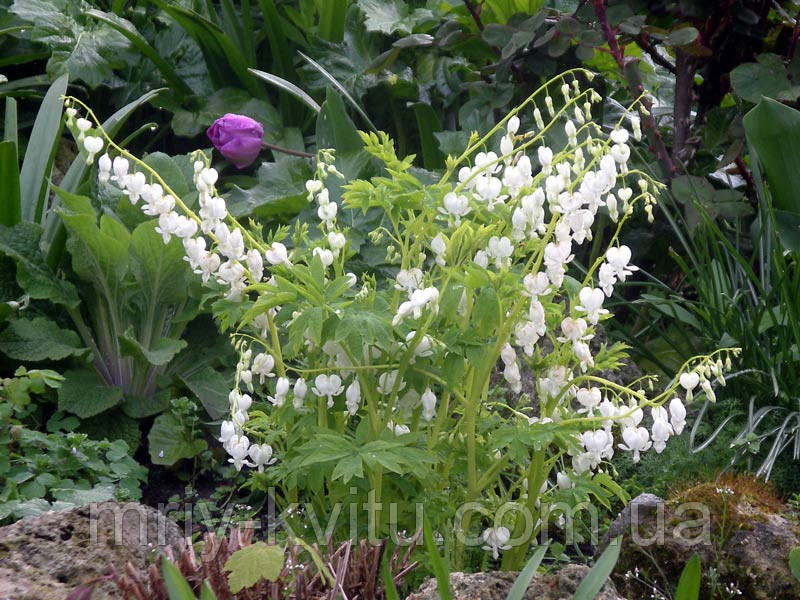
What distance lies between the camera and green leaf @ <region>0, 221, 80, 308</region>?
2771mm

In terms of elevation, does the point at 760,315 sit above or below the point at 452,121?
above

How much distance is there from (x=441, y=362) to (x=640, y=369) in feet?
4.98

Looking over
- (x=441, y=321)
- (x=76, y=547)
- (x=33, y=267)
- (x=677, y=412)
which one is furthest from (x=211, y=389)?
(x=677, y=412)

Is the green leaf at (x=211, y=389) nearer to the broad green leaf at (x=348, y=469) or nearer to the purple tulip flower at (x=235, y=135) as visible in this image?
the purple tulip flower at (x=235, y=135)

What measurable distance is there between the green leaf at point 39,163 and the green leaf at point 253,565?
2.05m

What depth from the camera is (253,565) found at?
1.39 metres

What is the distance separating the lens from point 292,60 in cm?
436

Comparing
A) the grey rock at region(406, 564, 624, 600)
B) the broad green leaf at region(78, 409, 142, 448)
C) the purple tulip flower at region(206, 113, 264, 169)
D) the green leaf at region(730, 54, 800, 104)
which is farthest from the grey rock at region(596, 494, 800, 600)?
the purple tulip flower at region(206, 113, 264, 169)

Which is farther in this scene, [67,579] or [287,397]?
[287,397]

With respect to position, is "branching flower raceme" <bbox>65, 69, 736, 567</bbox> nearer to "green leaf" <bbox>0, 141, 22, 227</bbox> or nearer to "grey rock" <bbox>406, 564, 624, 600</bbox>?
"grey rock" <bbox>406, 564, 624, 600</bbox>

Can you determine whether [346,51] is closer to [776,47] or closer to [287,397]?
[776,47]

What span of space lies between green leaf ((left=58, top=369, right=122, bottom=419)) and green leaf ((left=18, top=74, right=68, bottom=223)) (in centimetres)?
65

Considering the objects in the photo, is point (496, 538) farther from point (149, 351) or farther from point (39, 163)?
point (39, 163)

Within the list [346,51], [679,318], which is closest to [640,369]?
[679,318]
